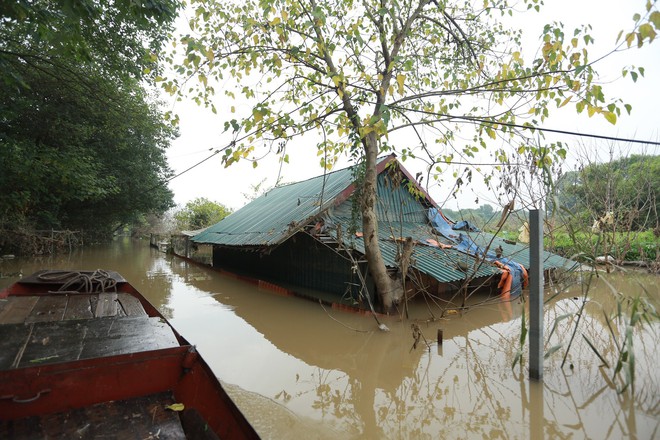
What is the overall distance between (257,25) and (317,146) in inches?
98.4

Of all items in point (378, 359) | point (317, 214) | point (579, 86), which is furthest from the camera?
point (317, 214)

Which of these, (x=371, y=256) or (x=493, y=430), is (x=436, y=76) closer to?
(x=371, y=256)

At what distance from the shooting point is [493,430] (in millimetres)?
3498

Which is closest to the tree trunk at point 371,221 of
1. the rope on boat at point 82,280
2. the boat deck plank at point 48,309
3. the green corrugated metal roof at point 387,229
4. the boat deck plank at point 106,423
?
the green corrugated metal roof at point 387,229

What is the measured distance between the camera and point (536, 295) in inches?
164

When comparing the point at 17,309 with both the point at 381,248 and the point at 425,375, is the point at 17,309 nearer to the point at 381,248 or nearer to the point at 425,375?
the point at 425,375

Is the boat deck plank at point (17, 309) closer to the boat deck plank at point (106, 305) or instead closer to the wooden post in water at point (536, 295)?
the boat deck plank at point (106, 305)

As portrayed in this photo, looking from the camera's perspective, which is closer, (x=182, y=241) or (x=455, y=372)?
(x=455, y=372)

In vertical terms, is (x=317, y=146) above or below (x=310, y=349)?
above

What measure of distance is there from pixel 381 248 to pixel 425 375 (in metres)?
3.74

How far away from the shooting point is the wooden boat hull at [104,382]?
2037 millimetres

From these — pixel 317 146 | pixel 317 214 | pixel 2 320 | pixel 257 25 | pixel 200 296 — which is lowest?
pixel 200 296

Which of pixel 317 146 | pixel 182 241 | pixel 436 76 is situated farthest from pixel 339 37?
pixel 182 241

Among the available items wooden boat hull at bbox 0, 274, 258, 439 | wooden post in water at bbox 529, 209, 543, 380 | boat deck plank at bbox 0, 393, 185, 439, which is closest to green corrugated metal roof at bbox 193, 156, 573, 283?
wooden post in water at bbox 529, 209, 543, 380
